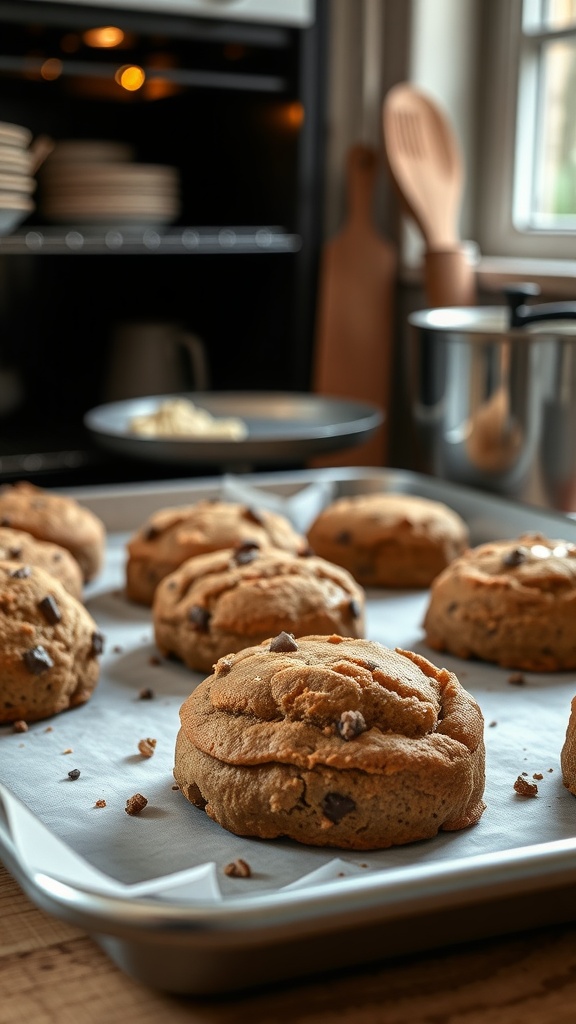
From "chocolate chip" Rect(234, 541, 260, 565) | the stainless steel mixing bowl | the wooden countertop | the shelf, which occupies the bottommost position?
the wooden countertop

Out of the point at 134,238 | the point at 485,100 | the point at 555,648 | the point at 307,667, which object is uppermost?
the point at 485,100

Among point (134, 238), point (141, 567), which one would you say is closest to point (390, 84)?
point (134, 238)

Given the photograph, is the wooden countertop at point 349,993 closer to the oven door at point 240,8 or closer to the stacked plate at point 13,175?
the stacked plate at point 13,175

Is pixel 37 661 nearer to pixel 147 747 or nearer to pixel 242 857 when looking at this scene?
pixel 147 747

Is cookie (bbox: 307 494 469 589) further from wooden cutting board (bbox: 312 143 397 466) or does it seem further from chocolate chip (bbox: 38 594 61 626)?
wooden cutting board (bbox: 312 143 397 466)

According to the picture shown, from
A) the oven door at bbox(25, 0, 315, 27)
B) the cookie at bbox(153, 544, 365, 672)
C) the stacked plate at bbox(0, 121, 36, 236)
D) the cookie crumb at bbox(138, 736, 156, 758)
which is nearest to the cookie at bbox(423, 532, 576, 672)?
the cookie at bbox(153, 544, 365, 672)

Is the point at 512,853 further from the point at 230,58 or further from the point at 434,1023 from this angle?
the point at 230,58

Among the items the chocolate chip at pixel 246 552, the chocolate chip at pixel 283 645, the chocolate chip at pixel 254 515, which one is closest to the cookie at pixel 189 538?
the chocolate chip at pixel 254 515
